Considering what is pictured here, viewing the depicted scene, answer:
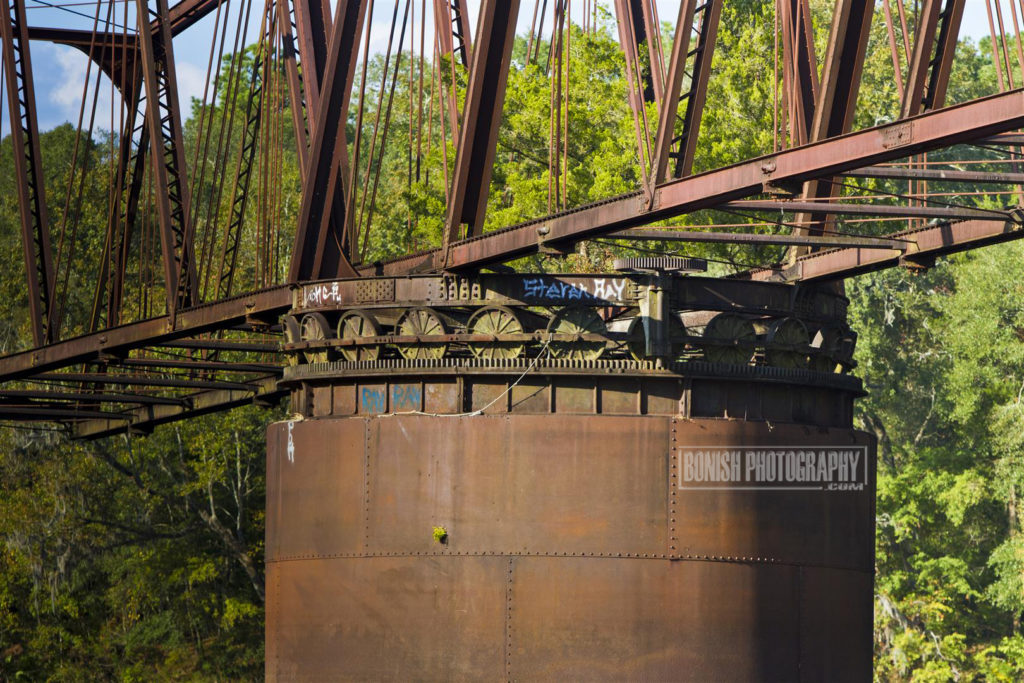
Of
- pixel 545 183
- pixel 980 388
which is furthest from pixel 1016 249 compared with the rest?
pixel 545 183

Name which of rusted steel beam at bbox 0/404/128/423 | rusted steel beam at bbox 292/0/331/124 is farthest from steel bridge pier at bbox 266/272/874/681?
rusted steel beam at bbox 0/404/128/423

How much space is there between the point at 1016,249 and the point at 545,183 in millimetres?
13757

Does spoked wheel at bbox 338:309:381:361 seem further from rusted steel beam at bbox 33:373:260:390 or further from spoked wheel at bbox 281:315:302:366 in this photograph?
rusted steel beam at bbox 33:373:260:390

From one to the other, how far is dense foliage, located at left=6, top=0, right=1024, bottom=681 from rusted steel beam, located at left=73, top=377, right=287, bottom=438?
4.71 m

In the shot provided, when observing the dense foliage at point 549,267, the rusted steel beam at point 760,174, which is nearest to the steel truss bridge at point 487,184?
the rusted steel beam at point 760,174

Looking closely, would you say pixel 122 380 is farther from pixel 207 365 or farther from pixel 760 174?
pixel 760 174

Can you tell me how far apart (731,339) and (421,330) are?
13.5ft

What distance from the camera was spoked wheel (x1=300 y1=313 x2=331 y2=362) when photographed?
2266cm

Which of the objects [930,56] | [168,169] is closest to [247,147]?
[168,169]

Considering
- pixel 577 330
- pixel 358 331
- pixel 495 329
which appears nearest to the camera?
pixel 577 330

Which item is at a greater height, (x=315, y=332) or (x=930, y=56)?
(x=930, y=56)

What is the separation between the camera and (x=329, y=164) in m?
24.2

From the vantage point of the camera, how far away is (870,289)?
158 feet

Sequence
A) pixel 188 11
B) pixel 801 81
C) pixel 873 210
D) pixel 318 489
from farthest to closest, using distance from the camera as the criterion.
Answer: pixel 188 11 < pixel 801 81 < pixel 318 489 < pixel 873 210
